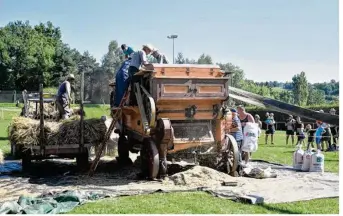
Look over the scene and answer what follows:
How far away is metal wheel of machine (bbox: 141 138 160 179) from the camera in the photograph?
9544 millimetres

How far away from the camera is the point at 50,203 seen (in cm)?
696

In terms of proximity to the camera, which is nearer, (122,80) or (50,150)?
(50,150)

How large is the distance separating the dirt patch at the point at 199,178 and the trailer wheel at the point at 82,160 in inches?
101

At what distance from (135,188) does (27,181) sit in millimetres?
2609

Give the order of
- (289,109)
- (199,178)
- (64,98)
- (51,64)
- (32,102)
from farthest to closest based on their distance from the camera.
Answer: (51,64)
(32,102)
(64,98)
(199,178)
(289,109)

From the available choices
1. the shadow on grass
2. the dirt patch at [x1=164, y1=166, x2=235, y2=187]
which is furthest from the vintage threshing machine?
the shadow on grass

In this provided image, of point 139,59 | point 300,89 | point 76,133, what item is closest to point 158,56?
point 139,59

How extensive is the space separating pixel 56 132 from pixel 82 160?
105 centimetres

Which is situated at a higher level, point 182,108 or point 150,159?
point 182,108

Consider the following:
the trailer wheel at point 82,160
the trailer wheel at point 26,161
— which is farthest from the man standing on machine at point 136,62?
the trailer wheel at point 26,161

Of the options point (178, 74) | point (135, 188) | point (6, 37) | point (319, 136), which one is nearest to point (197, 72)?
point (178, 74)

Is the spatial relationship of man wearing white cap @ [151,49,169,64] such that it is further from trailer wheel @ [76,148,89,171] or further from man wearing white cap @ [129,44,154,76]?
trailer wheel @ [76,148,89,171]

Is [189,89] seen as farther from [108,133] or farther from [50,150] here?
[50,150]

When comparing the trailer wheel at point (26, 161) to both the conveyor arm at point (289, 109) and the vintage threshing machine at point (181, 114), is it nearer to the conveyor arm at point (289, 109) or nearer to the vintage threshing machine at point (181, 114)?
the vintage threshing machine at point (181, 114)
